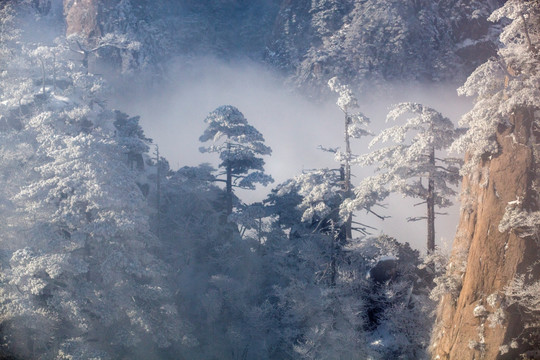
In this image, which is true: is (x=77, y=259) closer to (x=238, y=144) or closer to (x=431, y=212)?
(x=238, y=144)

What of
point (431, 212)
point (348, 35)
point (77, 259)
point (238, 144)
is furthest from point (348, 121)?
point (348, 35)

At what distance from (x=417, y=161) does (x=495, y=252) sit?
5853 mm

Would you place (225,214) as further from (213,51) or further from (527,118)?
(213,51)

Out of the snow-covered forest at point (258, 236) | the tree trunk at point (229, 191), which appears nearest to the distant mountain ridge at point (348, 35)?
the snow-covered forest at point (258, 236)

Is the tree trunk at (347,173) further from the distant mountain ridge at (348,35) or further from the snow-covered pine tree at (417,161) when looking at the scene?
the distant mountain ridge at (348,35)

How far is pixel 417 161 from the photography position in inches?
867

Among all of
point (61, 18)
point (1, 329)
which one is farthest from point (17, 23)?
point (1, 329)

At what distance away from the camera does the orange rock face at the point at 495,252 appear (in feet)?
57.5

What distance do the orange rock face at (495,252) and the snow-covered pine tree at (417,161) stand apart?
2486 millimetres

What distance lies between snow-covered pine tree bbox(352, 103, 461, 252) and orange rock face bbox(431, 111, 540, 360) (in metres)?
2.49

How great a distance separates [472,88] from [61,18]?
2112 inches

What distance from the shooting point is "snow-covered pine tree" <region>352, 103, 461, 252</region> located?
21.2m

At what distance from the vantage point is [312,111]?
65625mm

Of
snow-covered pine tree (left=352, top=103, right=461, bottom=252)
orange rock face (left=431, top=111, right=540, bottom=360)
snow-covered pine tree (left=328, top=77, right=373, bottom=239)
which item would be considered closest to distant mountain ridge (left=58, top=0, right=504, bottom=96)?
snow-covered pine tree (left=328, top=77, right=373, bottom=239)
